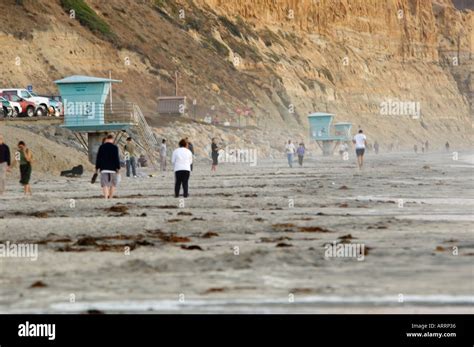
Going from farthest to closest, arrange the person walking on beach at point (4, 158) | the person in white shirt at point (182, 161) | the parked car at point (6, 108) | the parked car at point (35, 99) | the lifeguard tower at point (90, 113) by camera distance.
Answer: the parked car at point (35, 99), the parked car at point (6, 108), the lifeguard tower at point (90, 113), the person walking on beach at point (4, 158), the person in white shirt at point (182, 161)

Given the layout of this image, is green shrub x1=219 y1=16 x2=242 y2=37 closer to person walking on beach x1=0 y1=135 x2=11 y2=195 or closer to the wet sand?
person walking on beach x1=0 y1=135 x2=11 y2=195

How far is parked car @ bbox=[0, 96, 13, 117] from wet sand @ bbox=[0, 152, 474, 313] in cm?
2545


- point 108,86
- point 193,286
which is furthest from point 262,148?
point 193,286

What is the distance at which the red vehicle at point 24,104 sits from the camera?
5159 centimetres

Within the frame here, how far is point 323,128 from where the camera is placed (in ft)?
287

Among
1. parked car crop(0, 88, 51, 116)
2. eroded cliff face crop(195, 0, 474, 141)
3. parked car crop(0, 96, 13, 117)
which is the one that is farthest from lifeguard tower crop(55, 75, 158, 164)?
eroded cliff face crop(195, 0, 474, 141)

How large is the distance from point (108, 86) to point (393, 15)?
99.0 metres

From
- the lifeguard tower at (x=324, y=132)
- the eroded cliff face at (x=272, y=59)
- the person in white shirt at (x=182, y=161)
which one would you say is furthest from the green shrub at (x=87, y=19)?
the person in white shirt at (x=182, y=161)

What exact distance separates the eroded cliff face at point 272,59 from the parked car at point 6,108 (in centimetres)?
1188

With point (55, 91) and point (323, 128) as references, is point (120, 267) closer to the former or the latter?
point (55, 91)

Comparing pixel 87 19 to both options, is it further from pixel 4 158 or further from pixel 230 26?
pixel 4 158

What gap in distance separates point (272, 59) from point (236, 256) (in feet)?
288

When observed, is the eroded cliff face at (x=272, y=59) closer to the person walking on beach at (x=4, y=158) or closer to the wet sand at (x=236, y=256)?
the person walking on beach at (x=4, y=158)

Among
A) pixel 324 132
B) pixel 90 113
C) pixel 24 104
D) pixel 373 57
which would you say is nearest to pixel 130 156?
pixel 90 113
